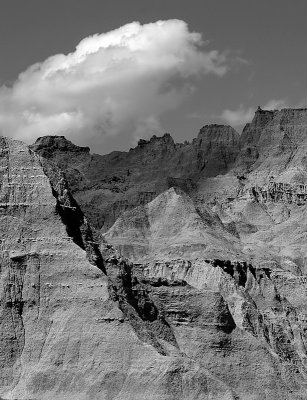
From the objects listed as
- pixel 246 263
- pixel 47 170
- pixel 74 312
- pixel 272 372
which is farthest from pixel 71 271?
pixel 246 263

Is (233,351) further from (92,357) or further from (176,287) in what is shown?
(92,357)

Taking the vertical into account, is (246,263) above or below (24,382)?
above

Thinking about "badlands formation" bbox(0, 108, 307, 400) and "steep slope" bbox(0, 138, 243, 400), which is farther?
"badlands formation" bbox(0, 108, 307, 400)

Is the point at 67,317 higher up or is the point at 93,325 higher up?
the point at 67,317

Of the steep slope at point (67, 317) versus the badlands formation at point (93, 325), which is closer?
the steep slope at point (67, 317)

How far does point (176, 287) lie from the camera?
140 meters

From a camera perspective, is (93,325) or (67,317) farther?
(67,317)

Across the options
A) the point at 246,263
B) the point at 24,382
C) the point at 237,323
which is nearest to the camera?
the point at 24,382

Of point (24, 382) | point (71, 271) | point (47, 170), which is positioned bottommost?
point (24, 382)

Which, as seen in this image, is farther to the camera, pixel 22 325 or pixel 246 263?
pixel 246 263

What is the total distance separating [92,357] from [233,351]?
64.5 feet

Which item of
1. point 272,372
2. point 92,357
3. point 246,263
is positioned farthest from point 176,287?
point 246,263

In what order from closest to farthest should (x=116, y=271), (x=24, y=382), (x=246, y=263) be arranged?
1. (x=24, y=382)
2. (x=116, y=271)
3. (x=246, y=263)

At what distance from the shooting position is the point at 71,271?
125 metres
